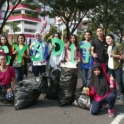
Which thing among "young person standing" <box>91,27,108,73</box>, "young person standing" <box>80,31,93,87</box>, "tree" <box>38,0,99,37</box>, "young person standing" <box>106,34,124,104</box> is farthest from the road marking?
"tree" <box>38,0,99,37</box>

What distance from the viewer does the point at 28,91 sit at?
14.4ft

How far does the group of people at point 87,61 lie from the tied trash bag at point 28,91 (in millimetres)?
216

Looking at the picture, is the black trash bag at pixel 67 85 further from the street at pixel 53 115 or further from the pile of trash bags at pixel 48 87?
the street at pixel 53 115

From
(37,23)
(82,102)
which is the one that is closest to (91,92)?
(82,102)

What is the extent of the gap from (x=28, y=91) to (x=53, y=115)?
0.74 m

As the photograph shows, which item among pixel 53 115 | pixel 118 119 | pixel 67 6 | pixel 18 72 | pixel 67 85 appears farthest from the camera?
pixel 67 6

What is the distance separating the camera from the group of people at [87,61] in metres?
4.12

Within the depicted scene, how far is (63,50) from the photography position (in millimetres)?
5027

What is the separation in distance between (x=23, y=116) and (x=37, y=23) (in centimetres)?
6820

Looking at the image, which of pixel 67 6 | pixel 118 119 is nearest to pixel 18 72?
pixel 118 119

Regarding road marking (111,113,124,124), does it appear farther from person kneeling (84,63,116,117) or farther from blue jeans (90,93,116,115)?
blue jeans (90,93,116,115)

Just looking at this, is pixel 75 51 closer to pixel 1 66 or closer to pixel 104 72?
pixel 104 72

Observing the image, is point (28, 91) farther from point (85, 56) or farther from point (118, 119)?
point (118, 119)

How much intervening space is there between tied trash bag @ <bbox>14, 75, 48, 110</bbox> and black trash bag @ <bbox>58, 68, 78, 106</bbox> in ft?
1.29
